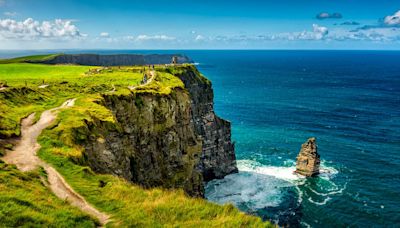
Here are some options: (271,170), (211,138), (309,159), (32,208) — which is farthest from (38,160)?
(309,159)

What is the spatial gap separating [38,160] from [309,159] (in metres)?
60.9

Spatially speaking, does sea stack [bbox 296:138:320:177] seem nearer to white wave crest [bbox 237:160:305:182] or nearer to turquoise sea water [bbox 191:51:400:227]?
white wave crest [bbox 237:160:305:182]

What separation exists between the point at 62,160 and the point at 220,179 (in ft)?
→ 180

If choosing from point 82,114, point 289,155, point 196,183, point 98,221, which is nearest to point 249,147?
point 289,155

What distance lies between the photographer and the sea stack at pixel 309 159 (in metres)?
73.8

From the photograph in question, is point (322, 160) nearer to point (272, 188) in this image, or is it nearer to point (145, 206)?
point (272, 188)

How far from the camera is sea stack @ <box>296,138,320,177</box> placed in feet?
242

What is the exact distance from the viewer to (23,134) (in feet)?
96.7

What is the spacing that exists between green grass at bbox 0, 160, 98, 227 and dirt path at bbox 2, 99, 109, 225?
2.06 ft

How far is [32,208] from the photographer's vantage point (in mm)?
16594

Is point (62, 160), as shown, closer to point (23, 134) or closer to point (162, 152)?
point (23, 134)

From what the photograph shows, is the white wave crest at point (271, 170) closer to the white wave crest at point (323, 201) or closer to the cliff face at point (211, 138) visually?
the cliff face at point (211, 138)

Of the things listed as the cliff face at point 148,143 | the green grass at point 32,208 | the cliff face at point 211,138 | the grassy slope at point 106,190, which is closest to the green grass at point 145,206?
the grassy slope at point 106,190

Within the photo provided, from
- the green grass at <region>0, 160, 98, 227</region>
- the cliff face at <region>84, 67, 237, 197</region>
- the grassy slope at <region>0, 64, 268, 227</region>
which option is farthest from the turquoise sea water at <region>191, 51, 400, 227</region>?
the green grass at <region>0, 160, 98, 227</region>
